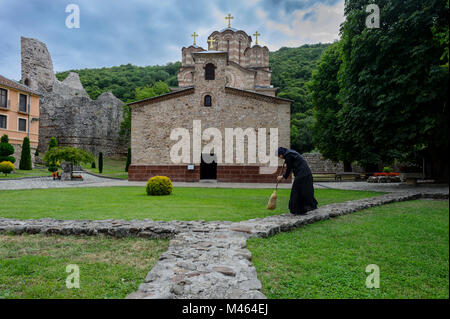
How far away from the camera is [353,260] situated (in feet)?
10.9

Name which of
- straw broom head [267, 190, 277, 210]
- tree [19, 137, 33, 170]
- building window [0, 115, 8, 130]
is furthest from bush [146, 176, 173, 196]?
building window [0, 115, 8, 130]

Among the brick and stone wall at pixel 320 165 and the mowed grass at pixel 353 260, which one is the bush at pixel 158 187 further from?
the brick and stone wall at pixel 320 165

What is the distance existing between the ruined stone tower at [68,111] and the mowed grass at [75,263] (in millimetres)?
42480

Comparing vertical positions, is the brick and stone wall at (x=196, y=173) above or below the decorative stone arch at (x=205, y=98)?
below

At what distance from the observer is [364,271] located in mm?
2977

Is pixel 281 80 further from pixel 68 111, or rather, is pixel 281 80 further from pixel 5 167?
pixel 5 167

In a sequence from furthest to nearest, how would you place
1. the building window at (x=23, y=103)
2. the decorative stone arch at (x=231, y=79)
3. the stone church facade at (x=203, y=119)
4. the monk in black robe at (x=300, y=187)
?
1. the building window at (x=23, y=103)
2. the decorative stone arch at (x=231, y=79)
3. the stone church facade at (x=203, y=119)
4. the monk in black robe at (x=300, y=187)

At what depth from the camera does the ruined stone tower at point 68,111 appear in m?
37.2

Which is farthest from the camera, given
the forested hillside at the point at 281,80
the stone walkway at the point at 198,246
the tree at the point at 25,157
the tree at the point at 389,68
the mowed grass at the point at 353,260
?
the forested hillside at the point at 281,80

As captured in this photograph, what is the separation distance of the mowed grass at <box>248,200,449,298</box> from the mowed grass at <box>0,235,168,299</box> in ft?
5.15

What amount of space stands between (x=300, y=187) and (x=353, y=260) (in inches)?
110

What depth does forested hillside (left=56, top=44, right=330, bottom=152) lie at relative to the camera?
38.3m

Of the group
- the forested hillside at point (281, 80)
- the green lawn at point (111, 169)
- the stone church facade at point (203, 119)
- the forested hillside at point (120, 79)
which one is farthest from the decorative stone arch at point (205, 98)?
the forested hillside at point (120, 79)

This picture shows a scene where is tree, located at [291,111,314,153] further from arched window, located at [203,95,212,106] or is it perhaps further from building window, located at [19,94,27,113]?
building window, located at [19,94,27,113]
